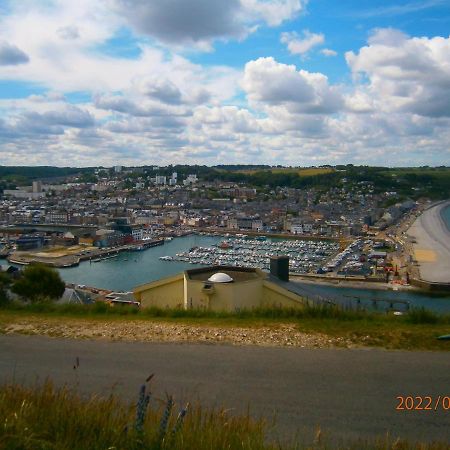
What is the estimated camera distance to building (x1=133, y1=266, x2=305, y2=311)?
4.72m

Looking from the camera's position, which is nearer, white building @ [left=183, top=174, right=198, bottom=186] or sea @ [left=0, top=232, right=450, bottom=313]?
sea @ [left=0, top=232, right=450, bottom=313]

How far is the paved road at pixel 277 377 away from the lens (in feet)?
6.08

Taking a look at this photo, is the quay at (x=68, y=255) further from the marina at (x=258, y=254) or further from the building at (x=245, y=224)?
the building at (x=245, y=224)

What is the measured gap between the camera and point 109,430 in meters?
1.27

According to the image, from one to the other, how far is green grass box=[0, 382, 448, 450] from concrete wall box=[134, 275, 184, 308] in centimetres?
387

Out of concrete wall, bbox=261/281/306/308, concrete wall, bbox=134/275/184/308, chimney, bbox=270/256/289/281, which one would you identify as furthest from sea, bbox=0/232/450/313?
concrete wall, bbox=261/281/306/308

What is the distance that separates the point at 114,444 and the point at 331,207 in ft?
189

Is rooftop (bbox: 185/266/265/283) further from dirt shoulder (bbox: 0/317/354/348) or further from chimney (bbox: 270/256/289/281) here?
dirt shoulder (bbox: 0/317/354/348)

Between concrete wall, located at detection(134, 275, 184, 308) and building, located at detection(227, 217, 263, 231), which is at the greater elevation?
→ concrete wall, located at detection(134, 275, 184, 308)

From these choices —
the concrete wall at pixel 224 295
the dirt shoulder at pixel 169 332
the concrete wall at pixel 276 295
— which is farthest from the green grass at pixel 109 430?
the concrete wall at pixel 276 295

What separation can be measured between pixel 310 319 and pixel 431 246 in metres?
31.5

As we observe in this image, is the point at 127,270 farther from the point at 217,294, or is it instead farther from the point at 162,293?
the point at 217,294


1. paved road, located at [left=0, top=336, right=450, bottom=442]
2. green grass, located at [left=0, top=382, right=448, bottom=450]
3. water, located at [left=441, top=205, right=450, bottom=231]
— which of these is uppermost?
green grass, located at [left=0, top=382, right=448, bottom=450]

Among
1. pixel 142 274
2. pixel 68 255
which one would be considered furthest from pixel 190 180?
pixel 142 274
